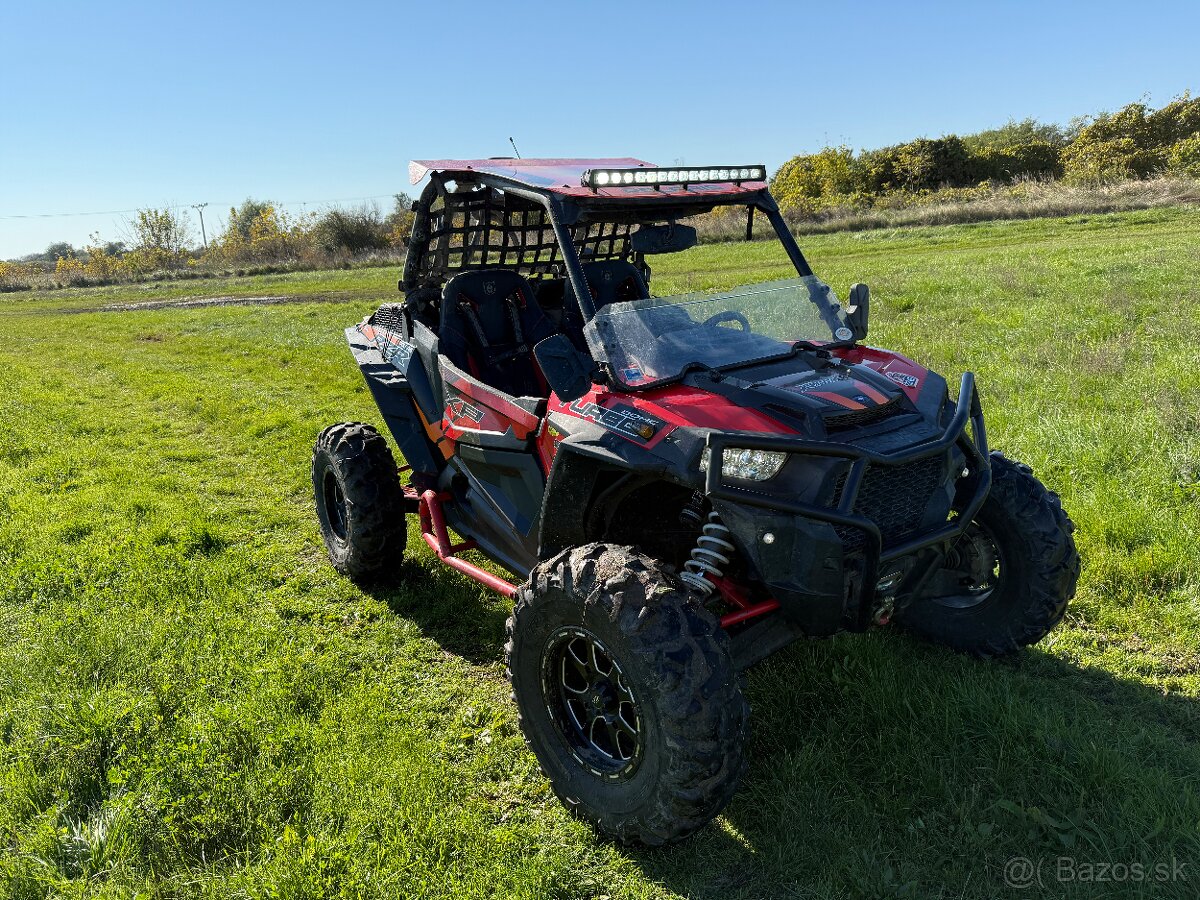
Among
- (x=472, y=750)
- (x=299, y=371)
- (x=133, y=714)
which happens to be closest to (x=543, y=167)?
(x=472, y=750)

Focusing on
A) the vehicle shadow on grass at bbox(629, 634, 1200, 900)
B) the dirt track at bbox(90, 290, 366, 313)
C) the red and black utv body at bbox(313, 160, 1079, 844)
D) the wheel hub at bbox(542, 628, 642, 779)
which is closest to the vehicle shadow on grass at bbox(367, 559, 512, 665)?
the red and black utv body at bbox(313, 160, 1079, 844)

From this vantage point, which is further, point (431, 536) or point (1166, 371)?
point (1166, 371)

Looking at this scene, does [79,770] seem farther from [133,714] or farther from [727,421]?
[727,421]

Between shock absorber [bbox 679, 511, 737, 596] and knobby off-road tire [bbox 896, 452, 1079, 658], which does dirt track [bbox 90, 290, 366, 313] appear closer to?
knobby off-road tire [bbox 896, 452, 1079, 658]

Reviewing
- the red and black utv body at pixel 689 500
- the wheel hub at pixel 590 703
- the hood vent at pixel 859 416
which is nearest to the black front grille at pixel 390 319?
the red and black utv body at pixel 689 500

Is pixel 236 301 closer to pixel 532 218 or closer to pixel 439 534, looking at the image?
pixel 532 218

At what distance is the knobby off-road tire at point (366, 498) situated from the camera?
480 centimetres

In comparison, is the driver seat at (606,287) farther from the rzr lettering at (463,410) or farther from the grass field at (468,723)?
the grass field at (468,723)

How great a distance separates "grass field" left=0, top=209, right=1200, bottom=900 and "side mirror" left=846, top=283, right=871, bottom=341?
147cm

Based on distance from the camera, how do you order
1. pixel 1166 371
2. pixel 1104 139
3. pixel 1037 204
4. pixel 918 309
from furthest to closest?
pixel 1104 139 → pixel 1037 204 → pixel 918 309 → pixel 1166 371

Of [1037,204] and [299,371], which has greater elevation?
[1037,204]

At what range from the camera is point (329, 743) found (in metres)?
3.59

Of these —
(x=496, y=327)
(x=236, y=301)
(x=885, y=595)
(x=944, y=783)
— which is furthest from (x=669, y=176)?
(x=236, y=301)

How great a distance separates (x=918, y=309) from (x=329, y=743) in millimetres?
10438
